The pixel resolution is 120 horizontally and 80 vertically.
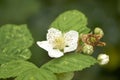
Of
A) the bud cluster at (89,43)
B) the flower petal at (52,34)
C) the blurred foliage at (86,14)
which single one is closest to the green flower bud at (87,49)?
the bud cluster at (89,43)

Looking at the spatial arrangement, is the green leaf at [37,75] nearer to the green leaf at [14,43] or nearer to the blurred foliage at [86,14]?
the green leaf at [14,43]

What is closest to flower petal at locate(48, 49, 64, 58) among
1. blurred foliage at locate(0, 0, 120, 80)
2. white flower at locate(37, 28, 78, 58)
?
white flower at locate(37, 28, 78, 58)

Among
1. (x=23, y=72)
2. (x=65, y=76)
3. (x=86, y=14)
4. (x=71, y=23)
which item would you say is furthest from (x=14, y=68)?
(x=86, y=14)

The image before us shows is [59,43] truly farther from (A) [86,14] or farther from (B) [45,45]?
(A) [86,14]

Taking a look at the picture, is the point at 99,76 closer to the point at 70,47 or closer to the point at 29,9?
the point at 29,9

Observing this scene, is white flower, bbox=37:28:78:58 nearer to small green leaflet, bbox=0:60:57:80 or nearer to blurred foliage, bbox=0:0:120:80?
small green leaflet, bbox=0:60:57:80

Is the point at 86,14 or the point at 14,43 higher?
the point at 14,43

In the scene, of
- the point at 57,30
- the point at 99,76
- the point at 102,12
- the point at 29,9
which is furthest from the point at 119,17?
the point at 57,30
